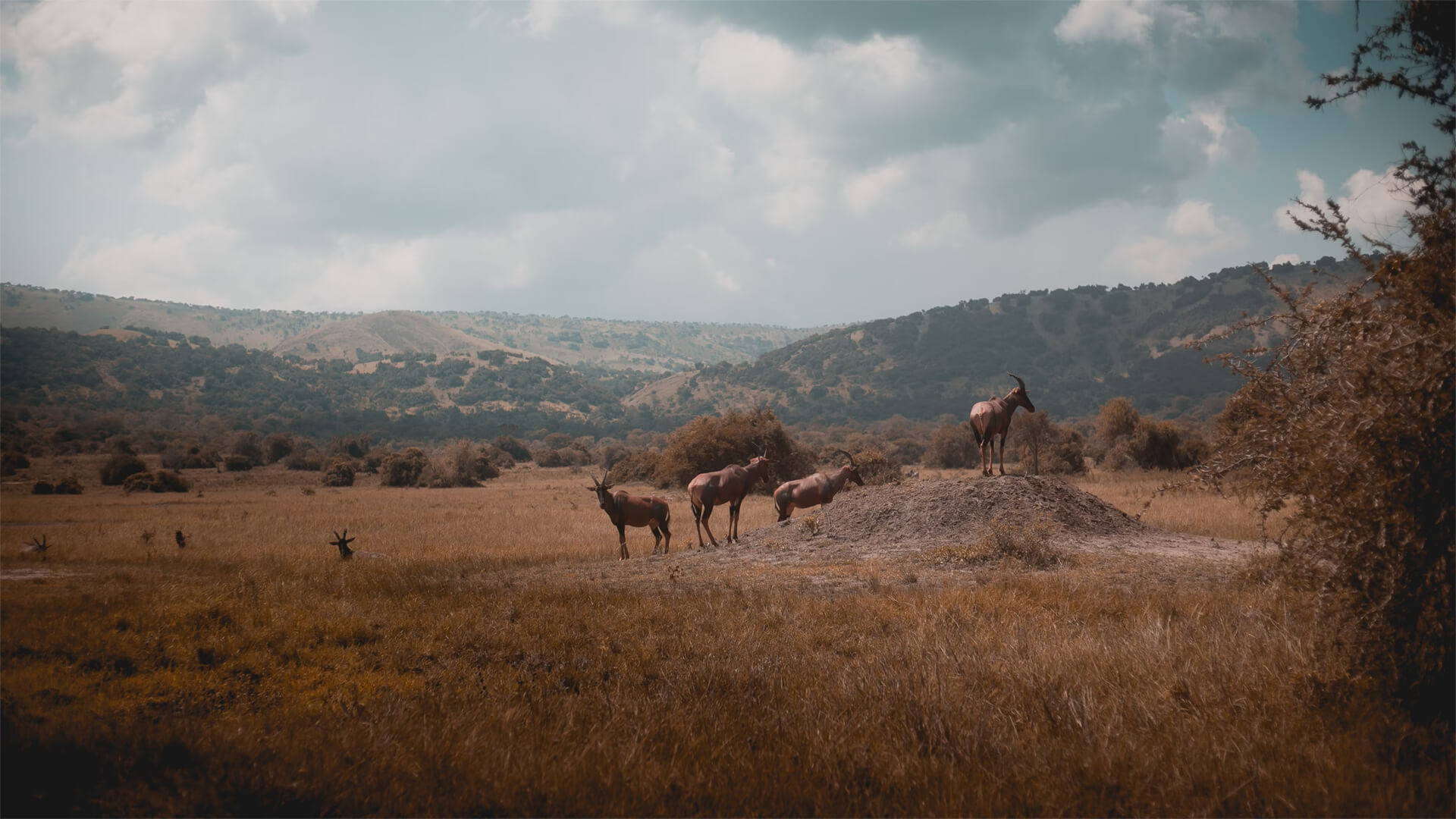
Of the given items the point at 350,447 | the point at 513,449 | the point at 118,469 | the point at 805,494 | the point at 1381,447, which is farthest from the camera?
the point at 513,449

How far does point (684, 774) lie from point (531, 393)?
186 metres

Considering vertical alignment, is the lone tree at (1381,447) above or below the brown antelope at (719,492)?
above

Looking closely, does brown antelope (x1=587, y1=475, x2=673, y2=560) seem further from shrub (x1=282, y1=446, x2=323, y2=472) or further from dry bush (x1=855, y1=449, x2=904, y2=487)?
shrub (x1=282, y1=446, x2=323, y2=472)

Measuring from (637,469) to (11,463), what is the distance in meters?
32.0

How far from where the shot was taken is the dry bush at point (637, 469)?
49250 millimetres

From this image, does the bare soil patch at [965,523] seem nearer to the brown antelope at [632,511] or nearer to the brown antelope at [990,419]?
the brown antelope at [990,419]

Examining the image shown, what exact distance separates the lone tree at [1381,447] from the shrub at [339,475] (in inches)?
2124

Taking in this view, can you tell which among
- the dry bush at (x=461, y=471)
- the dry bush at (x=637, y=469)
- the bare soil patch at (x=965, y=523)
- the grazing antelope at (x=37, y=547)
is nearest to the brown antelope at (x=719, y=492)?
the bare soil patch at (x=965, y=523)

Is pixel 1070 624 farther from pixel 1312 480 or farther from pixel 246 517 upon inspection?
pixel 246 517

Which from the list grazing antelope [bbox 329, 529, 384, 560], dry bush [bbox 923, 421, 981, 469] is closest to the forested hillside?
dry bush [bbox 923, 421, 981, 469]

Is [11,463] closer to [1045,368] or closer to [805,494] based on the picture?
[805,494]

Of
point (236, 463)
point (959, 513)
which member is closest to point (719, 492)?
point (959, 513)

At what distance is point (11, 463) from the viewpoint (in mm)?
28766

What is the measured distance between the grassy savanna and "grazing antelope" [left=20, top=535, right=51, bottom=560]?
212mm
